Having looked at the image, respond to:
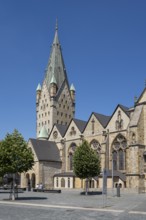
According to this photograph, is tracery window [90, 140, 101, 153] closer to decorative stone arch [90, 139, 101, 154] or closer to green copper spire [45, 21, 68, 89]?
decorative stone arch [90, 139, 101, 154]

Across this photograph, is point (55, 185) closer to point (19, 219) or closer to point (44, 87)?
point (44, 87)

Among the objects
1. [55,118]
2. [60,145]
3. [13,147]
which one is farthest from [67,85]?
[13,147]

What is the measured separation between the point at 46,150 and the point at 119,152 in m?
18.4

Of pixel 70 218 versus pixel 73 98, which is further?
pixel 73 98

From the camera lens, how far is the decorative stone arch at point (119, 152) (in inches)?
2335

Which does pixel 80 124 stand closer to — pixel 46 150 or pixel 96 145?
pixel 96 145

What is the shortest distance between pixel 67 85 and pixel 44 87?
288 inches

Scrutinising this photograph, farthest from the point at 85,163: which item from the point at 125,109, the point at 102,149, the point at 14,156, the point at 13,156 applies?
the point at 125,109

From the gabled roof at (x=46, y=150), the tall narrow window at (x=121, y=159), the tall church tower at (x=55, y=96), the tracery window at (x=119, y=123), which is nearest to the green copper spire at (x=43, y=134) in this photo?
the tall church tower at (x=55, y=96)

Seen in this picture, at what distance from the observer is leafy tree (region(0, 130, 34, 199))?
33.2 m

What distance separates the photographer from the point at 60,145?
244 ft

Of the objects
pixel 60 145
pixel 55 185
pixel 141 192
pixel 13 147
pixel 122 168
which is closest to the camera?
pixel 13 147

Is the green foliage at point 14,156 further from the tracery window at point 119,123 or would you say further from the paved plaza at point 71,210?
the tracery window at point 119,123

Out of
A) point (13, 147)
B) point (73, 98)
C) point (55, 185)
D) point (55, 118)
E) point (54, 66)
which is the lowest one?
point (55, 185)
